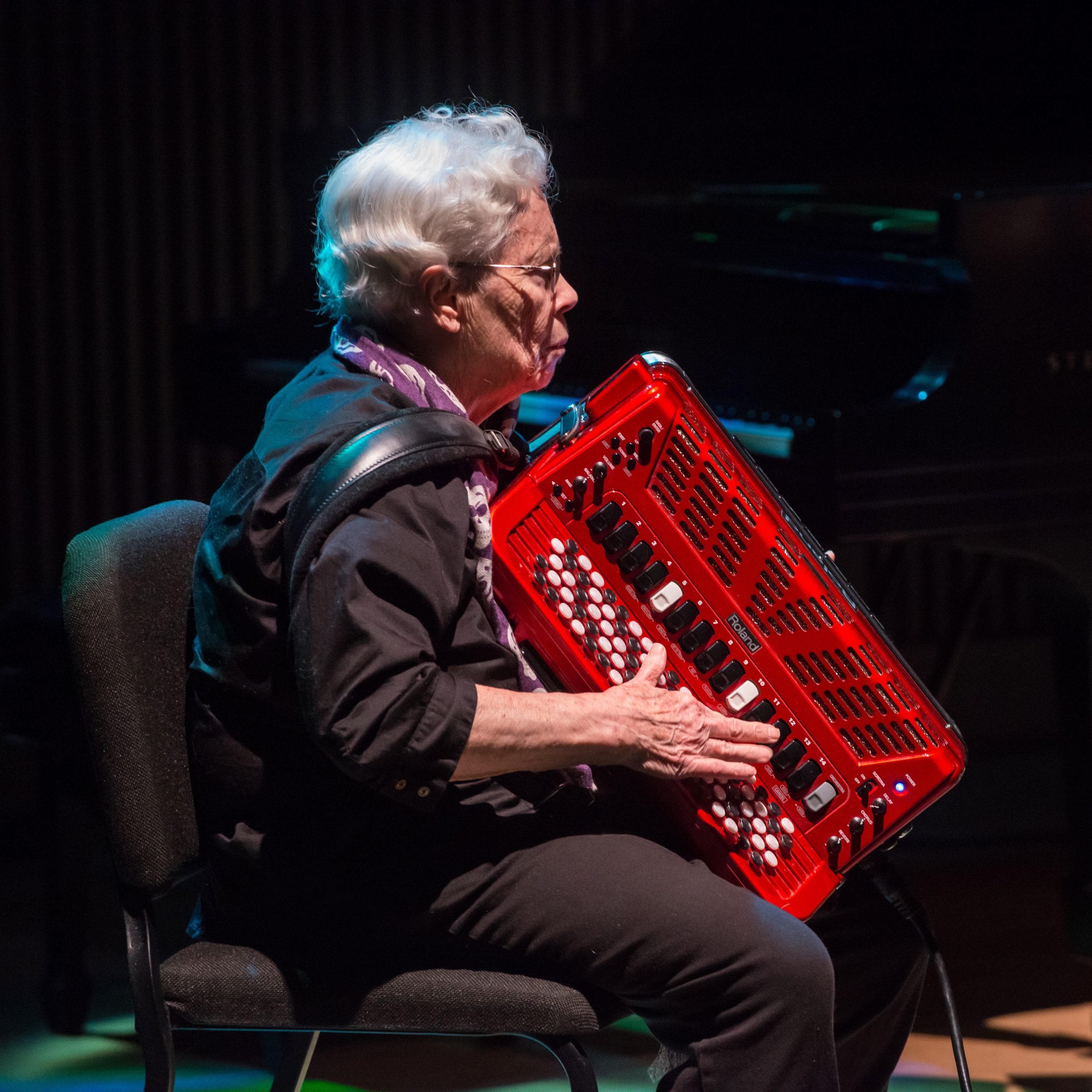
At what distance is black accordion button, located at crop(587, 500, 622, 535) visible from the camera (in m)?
1.53

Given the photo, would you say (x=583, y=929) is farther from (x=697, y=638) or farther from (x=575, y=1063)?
(x=697, y=638)

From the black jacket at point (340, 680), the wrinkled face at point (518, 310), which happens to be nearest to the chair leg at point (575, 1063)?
the black jacket at point (340, 680)

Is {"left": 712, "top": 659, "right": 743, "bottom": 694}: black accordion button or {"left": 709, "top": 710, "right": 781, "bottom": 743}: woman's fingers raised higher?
{"left": 712, "top": 659, "right": 743, "bottom": 694}: black accordion button

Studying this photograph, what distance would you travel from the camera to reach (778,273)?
2.78 metres

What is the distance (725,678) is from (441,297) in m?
0.50

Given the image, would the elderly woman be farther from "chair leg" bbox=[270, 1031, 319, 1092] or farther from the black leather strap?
"chair leg" bbox=[270, 1031, 319, 1092]

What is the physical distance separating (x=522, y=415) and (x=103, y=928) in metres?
1.38

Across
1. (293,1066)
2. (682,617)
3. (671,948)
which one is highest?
(682,617)

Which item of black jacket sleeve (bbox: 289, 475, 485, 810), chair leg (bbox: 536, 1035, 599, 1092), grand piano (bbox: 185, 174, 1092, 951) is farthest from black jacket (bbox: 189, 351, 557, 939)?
grand piano (bbox: 185, 174, 1092, 951)

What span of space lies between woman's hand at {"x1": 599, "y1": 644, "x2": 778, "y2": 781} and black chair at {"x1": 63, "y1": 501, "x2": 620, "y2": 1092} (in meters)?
0.25

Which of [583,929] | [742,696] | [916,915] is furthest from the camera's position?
[916,915]

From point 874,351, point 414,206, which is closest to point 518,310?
point 414,206

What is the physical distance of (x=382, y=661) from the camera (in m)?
1.34

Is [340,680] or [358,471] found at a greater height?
[358,471]
